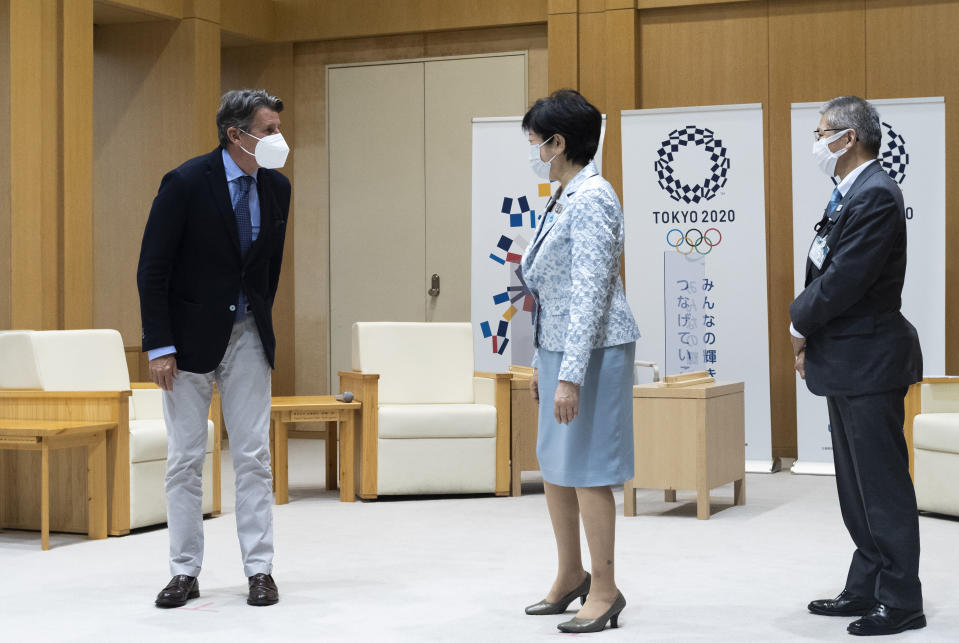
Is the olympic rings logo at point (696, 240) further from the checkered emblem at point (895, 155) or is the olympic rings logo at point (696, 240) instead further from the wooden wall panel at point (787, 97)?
the checkered emblem at point (895, 155)

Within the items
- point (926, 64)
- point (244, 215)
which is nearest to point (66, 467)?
point (244, 215)

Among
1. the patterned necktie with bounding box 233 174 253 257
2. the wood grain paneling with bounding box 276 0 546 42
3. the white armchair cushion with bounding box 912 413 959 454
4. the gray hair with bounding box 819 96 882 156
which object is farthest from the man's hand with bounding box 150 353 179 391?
the wood grain paneling with bounding box 276 0 546 42

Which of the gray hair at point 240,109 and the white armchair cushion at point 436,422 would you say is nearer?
the gray hair at point 240,109

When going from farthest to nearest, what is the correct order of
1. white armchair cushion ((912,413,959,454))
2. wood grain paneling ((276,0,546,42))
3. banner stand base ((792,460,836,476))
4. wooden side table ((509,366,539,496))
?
wood grain paneling ((276,0,546,42)) → banner stand base ((792,460,836,476)) → wooden side table ((509,366,539,496)) → white armchair cushion ((912,413,959,454))

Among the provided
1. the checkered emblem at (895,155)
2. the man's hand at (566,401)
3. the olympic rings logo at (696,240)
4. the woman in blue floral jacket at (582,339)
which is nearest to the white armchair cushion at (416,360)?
the olympic rings logo at (696,240)

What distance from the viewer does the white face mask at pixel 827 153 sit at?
312 centimetres

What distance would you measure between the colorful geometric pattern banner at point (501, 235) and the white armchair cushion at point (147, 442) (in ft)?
8.27

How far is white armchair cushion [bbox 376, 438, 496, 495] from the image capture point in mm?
5664

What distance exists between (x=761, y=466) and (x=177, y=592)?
13.8 ft

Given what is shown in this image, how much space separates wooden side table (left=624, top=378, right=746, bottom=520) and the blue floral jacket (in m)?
2.10

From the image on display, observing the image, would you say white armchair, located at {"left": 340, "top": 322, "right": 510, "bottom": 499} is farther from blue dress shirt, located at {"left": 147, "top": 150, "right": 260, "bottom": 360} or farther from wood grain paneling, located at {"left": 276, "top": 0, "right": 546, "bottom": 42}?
wood grain paneling, located at {"left": 276, "top": 0, "right": 546, "bottom": 42}

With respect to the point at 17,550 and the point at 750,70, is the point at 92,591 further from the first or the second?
the point at 750,70

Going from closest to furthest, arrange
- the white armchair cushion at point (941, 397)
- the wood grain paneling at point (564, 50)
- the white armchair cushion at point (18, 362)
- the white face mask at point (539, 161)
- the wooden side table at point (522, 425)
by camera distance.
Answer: the white face mask at point (539, 161) < the white armchair cushion at point (18, 362) < the white armchair cushion at point (941, 397) < the wooden side table at point (522, 425) < the wood grain paneling at point (564, 50)

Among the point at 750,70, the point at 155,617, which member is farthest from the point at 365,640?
the point at 750,70
